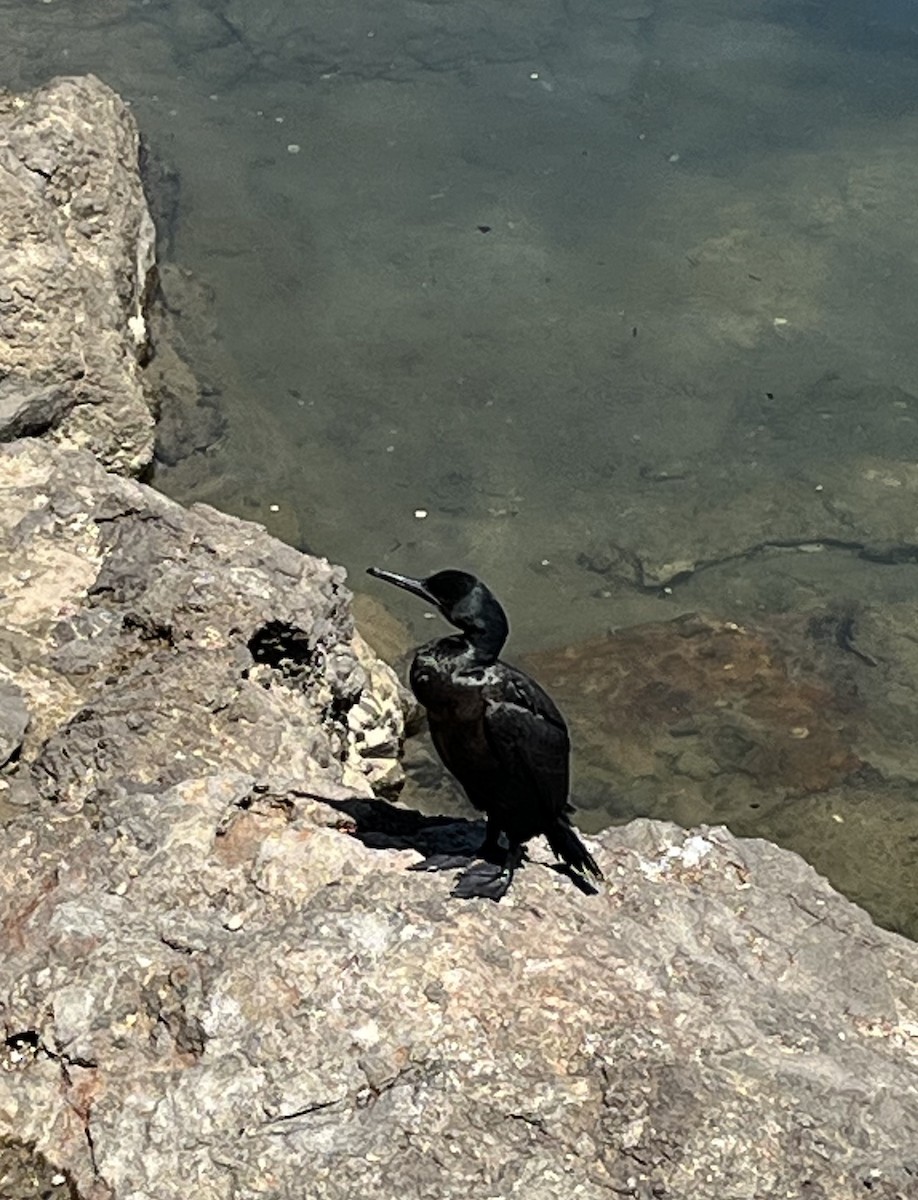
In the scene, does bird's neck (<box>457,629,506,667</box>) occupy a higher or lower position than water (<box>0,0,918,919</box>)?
higher

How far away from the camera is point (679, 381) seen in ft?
29.7

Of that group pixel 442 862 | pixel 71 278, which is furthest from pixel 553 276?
pixel 442 862

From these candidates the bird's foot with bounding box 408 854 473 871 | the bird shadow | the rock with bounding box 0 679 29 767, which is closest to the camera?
the bird's foot with bounding box 408 854 473 871

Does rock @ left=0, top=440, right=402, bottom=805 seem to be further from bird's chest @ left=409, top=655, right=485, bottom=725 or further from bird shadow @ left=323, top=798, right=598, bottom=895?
bird's chest @ left=409, top=655, right=485, bottom=725

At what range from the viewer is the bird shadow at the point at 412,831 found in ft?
13.3

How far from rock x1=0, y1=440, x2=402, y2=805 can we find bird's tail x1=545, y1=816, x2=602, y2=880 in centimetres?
76

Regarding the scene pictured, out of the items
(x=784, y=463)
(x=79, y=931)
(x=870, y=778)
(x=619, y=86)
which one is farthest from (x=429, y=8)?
(x=79, y=931)

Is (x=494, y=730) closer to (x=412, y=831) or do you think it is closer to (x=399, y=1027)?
(x=412, y=831)

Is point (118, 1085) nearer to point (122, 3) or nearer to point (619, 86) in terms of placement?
point (619, 86)

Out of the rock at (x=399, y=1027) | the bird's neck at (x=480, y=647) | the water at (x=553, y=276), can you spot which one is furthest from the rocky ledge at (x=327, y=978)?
the water at (x=553, y=276)

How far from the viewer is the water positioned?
8141 millimetres

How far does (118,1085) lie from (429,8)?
10.8 metres

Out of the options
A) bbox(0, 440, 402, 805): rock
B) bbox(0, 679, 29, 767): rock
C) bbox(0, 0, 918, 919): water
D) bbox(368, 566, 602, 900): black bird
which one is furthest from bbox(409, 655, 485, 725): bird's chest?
bbox(0, 0, 918, 919): water

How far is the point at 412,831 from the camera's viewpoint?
424cm
